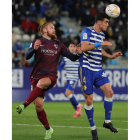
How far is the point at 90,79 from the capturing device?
689 centimetres

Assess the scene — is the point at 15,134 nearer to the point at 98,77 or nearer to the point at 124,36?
the point at 98,77

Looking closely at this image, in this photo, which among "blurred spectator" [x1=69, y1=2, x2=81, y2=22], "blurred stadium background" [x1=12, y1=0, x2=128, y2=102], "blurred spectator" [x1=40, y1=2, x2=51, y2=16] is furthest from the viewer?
"blurred spectator" [x1=69, y1=2, x2=81, y2=22]

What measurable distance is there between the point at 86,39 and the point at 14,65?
10815 mm

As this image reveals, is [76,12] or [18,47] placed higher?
[76,12]

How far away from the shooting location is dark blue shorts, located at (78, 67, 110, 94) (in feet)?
22.4

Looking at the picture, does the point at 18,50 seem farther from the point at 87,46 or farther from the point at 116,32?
the point at 87,46

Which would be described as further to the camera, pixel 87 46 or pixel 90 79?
pixel 90 79

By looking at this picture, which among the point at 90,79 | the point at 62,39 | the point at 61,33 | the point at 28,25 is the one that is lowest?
the point at 90,79

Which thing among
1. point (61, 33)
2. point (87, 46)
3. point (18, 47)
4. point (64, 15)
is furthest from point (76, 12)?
point (87, 46)

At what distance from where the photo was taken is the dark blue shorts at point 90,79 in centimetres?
682

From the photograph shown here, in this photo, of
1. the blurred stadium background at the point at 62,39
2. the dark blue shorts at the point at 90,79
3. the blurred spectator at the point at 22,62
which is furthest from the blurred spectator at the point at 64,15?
the dark blue shorts at the point at 90,79

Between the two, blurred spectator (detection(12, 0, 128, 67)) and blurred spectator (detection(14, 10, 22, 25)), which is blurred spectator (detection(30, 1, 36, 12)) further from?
blurred spectator (detection(14, 10, 22, 25))

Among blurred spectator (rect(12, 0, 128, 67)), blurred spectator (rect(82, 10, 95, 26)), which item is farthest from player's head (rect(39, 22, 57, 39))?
blurred spectator (rect(82, 10, 95, 26))

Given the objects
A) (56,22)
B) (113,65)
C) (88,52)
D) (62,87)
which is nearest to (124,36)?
(113,65)
